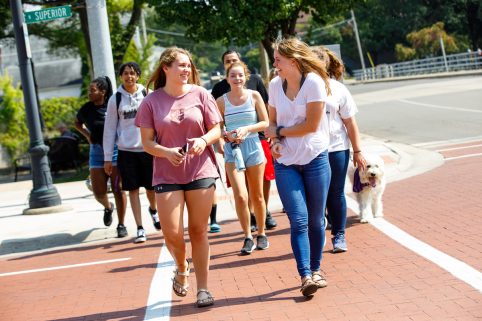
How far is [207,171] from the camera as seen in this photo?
20.6ft

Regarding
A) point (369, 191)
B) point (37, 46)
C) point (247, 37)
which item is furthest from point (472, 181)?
point (37, 46)

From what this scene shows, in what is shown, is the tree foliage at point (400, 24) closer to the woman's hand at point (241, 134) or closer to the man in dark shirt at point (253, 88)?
the man in dark shirt at point (253, 88)

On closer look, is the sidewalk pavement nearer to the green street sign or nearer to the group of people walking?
the green street sign

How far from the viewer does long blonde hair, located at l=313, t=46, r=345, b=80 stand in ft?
25.4

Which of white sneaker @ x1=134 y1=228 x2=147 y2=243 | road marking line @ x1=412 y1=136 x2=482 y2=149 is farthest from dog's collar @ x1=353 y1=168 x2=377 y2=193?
road marking line @ x1=412 y1=136 x2=482 y2=149

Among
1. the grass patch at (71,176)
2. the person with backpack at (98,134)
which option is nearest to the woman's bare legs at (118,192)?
the person with backpack at (98,134)

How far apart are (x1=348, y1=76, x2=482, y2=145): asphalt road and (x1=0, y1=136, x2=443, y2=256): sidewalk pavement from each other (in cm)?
302

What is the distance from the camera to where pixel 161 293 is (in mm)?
7016

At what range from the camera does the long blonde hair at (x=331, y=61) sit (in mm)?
7742

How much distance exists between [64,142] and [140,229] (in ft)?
38.9

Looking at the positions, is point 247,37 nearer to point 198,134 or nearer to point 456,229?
point 456,229

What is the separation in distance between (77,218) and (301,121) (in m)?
6.29

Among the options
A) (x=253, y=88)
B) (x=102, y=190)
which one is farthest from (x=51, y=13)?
(x=253, y=88)

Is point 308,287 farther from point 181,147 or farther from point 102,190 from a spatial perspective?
point 102,190
